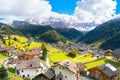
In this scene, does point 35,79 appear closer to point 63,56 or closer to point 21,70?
point 21,70

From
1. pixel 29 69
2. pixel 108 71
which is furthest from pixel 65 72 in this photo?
pixel 108 71

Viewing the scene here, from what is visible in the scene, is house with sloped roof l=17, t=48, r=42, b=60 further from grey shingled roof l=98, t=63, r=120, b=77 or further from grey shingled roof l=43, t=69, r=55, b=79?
grey shingled roof l=98, t=63, r=120, b=77

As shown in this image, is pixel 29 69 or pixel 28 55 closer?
pixel 29 69

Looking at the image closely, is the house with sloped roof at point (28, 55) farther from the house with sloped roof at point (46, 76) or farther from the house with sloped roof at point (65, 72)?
the house with sloped roof at point (65, 72)

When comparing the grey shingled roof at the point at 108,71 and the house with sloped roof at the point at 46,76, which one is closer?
the house with sloped roof at the point at 46,76

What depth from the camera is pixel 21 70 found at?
108m

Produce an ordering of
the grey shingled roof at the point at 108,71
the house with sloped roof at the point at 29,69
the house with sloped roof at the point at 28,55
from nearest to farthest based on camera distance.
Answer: the grey shingled roof at the point at 108,71, the house with sloped roof at the point at 29,69, the house with sloped roof at the point at 28,55

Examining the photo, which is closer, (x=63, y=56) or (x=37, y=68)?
(x=37, y=68)

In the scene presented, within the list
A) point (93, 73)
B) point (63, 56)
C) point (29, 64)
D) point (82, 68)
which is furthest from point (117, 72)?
point (63, 56)

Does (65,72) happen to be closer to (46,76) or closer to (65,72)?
(65,72)

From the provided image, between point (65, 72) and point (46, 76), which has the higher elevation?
point (65, 72)

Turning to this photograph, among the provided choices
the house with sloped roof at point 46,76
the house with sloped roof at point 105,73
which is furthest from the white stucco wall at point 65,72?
the house with sloped roof at point 105,73

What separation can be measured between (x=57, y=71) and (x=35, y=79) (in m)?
8.51

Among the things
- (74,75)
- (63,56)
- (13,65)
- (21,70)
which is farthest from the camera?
(63,56)
